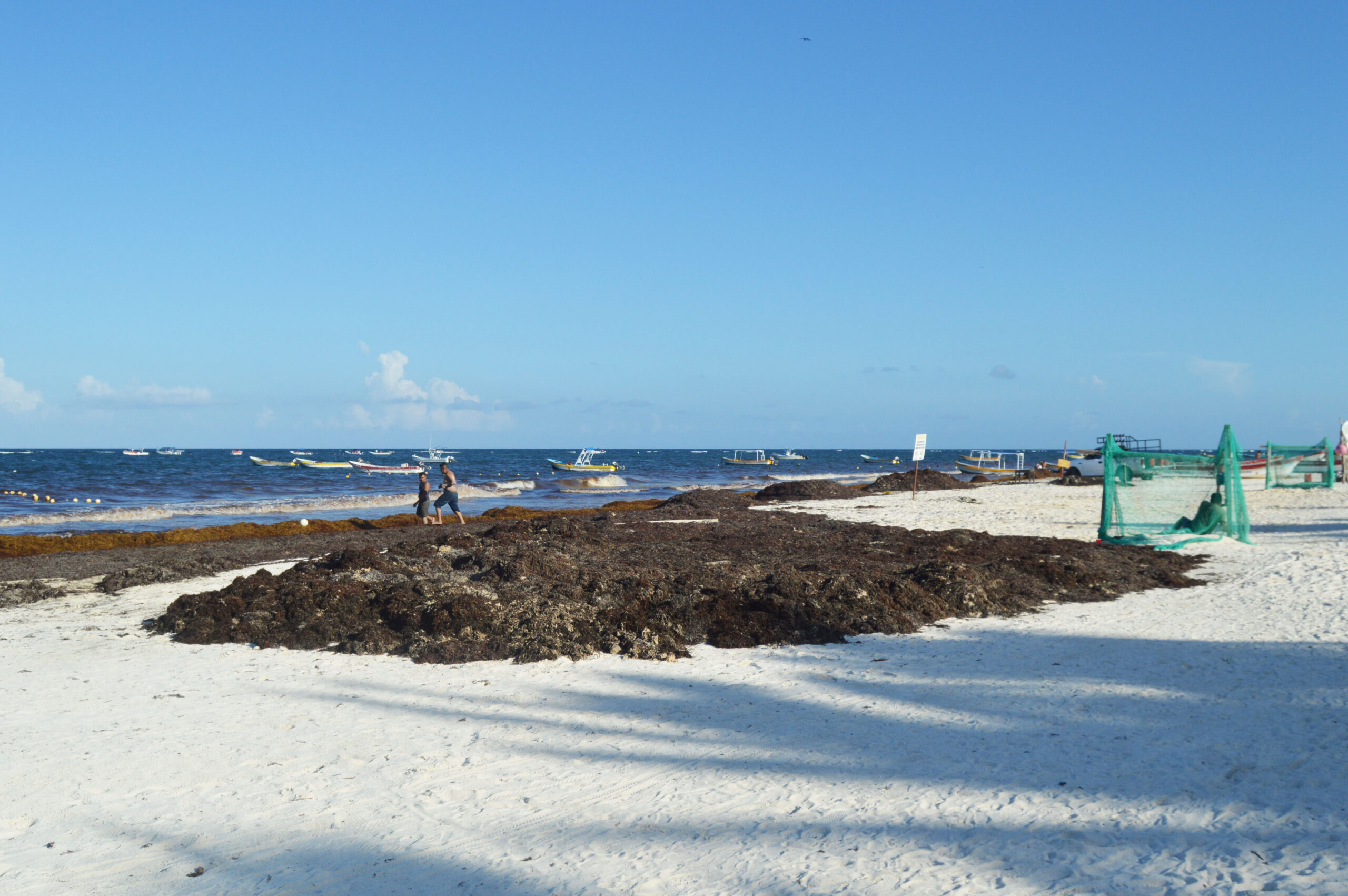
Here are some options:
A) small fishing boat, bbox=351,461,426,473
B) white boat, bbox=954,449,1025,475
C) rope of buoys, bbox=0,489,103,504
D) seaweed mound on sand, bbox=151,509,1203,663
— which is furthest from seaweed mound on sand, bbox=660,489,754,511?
→ small fishing boat, bbox=351,461,426,473

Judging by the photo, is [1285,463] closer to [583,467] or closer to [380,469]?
[583,467]

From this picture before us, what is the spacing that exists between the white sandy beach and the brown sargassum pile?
43 cm

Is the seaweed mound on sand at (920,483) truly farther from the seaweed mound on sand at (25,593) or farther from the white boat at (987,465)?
the seaweed mound on sand at (25,593)

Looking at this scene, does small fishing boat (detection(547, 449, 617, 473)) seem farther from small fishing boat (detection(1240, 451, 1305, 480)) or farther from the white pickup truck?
small fishing boat (detection(1240, 451, 1305, 480))

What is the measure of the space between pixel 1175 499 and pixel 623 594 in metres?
12.7

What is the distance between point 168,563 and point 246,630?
6.41 metres

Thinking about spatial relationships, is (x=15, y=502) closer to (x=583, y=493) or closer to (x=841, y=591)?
(x=583, y=493)

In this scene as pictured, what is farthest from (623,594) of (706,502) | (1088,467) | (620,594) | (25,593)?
(1088,467)

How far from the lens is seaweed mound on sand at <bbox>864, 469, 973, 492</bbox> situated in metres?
37.0

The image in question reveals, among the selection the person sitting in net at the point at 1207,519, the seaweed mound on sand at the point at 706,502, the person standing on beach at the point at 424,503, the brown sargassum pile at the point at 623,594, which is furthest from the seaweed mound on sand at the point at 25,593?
the person sitting in net at the point at 1207,519

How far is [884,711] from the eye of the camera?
21.5 ft

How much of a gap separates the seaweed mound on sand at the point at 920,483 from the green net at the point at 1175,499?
17.7 meters

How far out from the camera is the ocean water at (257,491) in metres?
29.5

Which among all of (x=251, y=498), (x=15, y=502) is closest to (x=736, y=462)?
(x=251, y=498)
